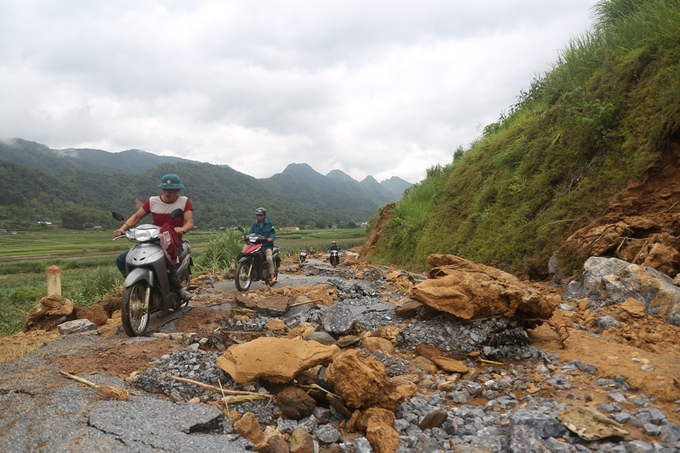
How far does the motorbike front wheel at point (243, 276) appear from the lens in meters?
7.59

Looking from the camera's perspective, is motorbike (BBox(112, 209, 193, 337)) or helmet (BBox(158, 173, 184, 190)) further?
helmet (BBox(158, 173, 184, 190))

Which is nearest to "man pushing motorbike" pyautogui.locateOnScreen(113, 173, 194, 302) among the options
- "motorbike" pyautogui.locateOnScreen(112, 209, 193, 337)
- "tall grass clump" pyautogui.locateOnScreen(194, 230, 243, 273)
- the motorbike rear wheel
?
the motorbike rear wheel

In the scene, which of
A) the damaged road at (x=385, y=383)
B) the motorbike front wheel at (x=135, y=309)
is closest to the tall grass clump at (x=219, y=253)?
the motorbike front wheel at (x=135, y=309)

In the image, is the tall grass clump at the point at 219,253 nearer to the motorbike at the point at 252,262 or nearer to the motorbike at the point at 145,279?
the motorbike at the point at 252,262

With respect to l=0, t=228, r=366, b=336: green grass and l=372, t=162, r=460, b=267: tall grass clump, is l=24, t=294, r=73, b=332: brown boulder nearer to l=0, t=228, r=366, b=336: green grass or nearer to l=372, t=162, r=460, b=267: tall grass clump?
l=0, t=228, r=366, b=336: green grass

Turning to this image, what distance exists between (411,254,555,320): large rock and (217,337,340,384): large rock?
134 centimetres

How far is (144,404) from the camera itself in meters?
2.66

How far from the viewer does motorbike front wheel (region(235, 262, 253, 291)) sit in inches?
299

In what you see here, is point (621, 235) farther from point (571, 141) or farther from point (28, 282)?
point (28, 282)

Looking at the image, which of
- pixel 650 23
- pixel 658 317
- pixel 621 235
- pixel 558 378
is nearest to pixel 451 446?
pixel 558 378

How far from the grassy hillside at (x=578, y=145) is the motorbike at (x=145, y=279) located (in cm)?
536

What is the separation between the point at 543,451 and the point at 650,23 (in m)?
7.53

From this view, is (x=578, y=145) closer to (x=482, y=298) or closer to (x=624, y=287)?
(x=624, y=287)

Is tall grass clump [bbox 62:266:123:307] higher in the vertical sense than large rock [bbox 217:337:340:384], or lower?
lower
